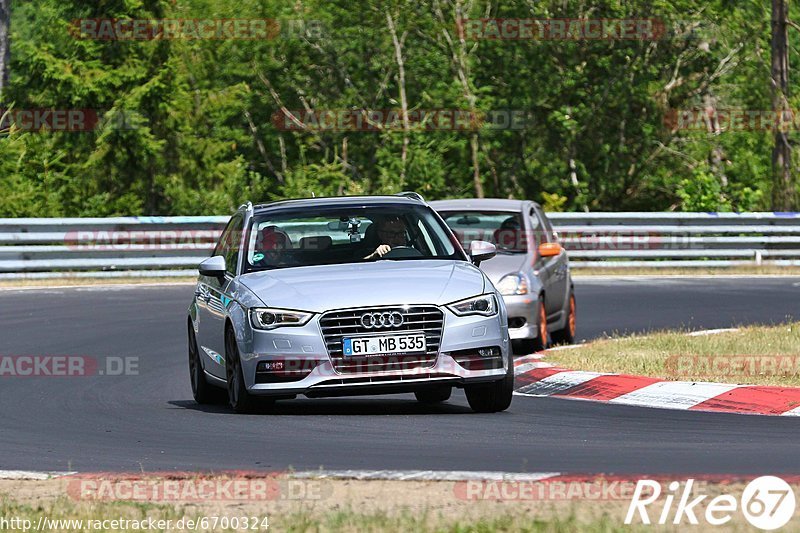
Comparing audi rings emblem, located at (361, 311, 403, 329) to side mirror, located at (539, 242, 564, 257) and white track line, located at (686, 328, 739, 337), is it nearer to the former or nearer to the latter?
side mirror, located at (539, 242, 564, 257)

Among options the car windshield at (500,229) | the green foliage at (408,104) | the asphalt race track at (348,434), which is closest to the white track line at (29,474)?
the asphalt race track at (348,434)

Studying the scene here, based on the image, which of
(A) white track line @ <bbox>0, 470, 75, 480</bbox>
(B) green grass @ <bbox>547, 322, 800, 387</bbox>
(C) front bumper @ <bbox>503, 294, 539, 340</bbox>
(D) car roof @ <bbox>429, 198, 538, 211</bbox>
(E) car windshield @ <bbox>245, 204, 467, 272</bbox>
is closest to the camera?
(A) white track line @ <bbox>0, 470, 75, 480</bbox>

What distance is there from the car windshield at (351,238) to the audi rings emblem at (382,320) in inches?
44.0

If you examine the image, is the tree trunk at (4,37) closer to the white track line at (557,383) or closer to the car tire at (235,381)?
the white track line at (557,383)

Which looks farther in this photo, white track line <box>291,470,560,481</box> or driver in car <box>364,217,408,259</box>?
driver in car <box>364,217,408,259</box>

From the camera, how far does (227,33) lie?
135ft

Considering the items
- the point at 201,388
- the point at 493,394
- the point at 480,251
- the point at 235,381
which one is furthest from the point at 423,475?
the point at 201,388

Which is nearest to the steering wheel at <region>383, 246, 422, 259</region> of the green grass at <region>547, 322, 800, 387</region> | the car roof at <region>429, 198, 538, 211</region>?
the green grass at <region>547, 322, 800, 387</region>

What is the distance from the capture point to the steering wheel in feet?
40.2

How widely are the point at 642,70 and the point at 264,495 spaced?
31337mm

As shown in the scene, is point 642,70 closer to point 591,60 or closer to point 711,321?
point 591,60

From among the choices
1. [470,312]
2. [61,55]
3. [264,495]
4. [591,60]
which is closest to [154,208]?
[61,55]

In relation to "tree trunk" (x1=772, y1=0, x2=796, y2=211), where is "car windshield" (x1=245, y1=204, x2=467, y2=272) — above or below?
above

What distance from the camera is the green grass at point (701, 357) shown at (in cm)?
1330
